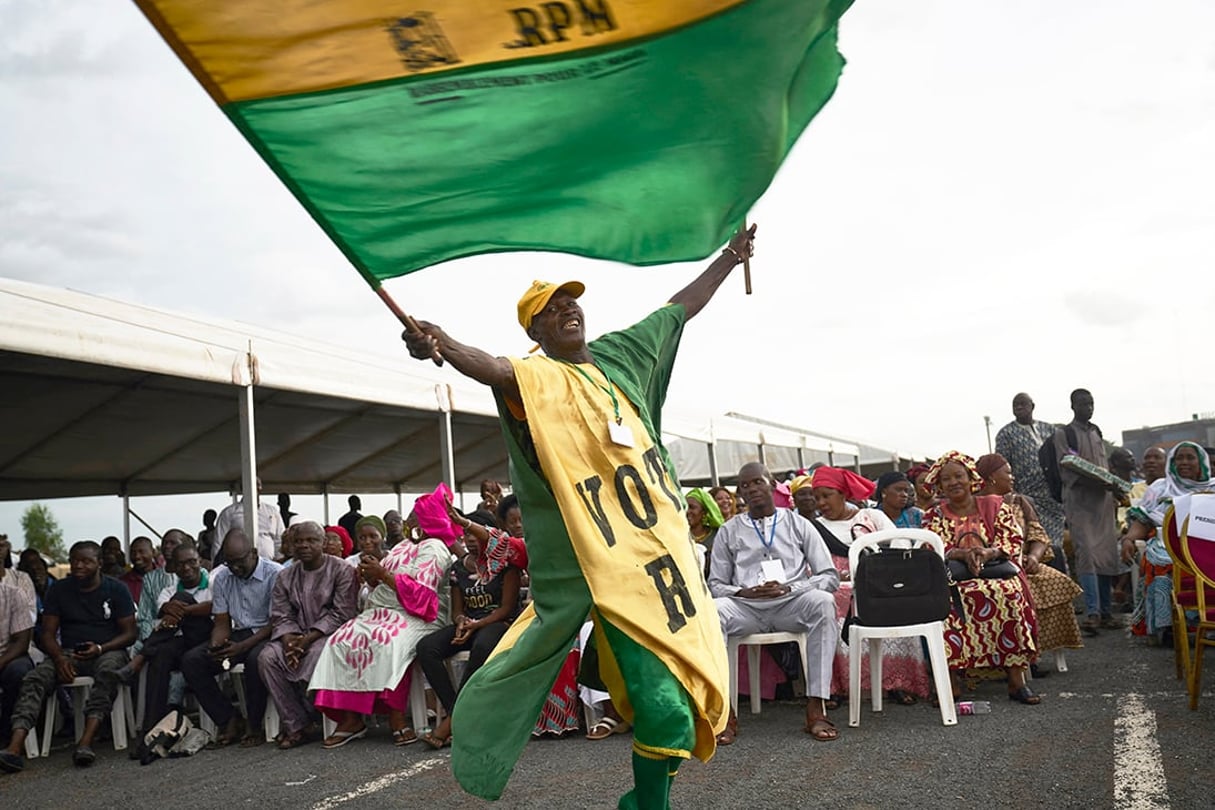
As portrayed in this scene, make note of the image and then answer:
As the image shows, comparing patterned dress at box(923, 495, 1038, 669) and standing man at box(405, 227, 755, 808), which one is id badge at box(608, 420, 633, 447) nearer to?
standing man at box(405, 227, 755, 808)

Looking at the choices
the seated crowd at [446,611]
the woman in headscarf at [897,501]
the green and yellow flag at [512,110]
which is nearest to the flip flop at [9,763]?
the seated crowd at [446,611]

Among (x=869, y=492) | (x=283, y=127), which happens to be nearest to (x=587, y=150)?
(x=283, y=127)

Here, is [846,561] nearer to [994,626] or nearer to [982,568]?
[982,568]

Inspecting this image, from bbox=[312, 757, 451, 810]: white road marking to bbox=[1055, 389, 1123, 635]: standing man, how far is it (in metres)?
5.89

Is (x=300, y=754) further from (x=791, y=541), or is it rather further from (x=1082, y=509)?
(x=1082, y=509)

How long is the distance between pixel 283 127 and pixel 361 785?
147 inches

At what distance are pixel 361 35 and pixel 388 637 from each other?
197 inches

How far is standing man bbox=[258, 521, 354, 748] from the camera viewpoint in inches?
292

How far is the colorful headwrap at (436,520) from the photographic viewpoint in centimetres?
801

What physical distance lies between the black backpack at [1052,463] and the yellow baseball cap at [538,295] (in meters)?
6.87

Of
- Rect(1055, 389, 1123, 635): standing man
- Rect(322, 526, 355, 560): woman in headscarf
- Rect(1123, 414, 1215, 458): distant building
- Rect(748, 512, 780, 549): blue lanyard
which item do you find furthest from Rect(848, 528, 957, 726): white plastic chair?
Rect(1123, 414, 1215, 458): distant building

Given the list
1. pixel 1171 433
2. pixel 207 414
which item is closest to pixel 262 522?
pixel 207 414

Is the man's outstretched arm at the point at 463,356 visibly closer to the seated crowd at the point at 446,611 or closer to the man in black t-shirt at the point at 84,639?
the seated crowd at the point at 446,611

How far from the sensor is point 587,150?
382 centimetres
